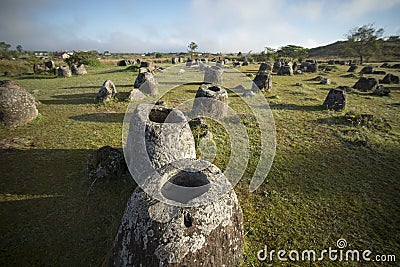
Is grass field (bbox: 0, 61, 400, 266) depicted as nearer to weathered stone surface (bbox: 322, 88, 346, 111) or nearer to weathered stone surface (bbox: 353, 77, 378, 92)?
weathered stone surface (bbox: 322, 88, 346, 111)

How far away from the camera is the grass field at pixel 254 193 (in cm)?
412

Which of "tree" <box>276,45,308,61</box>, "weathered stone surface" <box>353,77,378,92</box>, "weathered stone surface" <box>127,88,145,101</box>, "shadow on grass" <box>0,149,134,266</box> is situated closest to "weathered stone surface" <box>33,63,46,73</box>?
"weathered stone surface" <box>127,88,145,101</box>

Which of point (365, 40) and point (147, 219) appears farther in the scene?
point (365, 40)

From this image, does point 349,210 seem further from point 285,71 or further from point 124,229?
point 285,71

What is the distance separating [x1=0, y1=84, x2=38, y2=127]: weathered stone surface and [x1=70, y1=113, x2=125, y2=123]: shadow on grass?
70.1 inches

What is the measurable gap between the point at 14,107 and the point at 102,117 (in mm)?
3314

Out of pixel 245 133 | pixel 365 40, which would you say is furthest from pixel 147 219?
pixel 365 40

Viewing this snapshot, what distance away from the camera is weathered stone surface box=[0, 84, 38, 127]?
342 inches

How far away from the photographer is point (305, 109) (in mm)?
12250

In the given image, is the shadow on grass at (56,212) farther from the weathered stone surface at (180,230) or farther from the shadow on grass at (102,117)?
the shadow on grass at (102,117)

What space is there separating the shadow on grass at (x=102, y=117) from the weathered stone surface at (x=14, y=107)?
1780 millimetres

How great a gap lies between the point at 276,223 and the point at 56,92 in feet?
55.5

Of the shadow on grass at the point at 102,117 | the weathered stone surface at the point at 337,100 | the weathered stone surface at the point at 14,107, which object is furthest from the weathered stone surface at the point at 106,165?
the weathered stone surface at the point at 337,100

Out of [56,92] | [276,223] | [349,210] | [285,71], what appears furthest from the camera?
[285,71]
